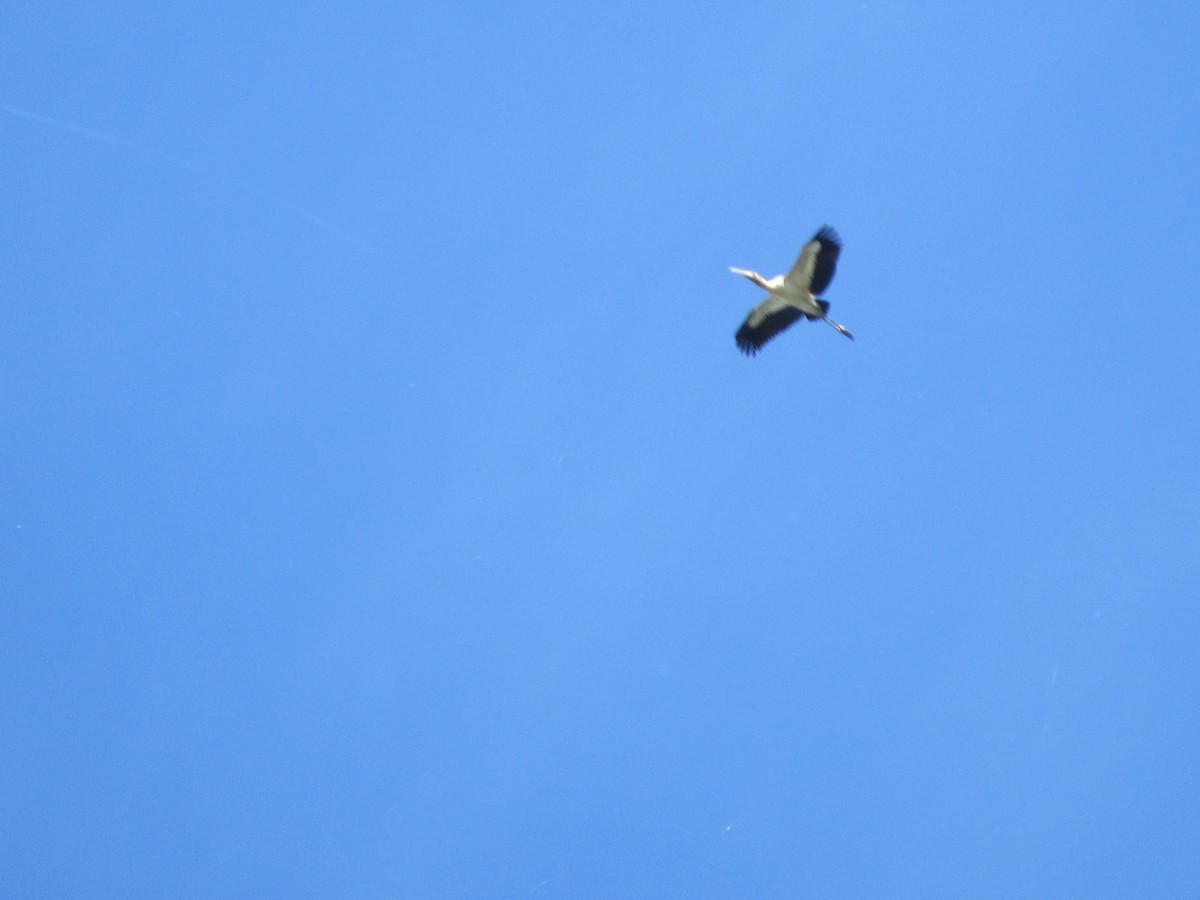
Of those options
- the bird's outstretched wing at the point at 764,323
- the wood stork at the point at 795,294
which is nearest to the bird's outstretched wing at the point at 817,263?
the wood stork at the point at 795,294

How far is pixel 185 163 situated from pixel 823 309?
434 centimetres

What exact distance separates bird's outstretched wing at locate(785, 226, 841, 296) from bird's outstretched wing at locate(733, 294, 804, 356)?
1.02 ft

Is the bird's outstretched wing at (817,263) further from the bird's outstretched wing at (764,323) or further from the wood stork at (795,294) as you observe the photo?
the bird's outstretched wing at (764,323)

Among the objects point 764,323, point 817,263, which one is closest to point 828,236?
point 817,263

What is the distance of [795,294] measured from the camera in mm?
7863

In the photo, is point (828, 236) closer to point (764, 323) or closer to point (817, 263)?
point (817, 263)

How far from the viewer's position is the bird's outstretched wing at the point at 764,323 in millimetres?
8094

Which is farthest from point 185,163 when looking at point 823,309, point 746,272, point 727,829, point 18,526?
point 727,829

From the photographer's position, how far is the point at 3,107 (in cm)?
→ 843

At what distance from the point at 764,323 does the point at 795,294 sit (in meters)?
0.37

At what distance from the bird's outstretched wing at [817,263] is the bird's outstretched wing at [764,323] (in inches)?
12.2

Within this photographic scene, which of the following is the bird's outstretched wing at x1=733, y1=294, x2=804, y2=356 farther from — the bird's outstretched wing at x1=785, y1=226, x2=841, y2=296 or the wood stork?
the bird's outstretched wing at x1=785, y1=226, x2=841, y2=296

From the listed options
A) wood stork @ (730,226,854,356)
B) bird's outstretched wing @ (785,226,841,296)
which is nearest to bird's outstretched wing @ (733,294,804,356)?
wood stork @ (730,226,854,356)

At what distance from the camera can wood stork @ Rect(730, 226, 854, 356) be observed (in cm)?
752
